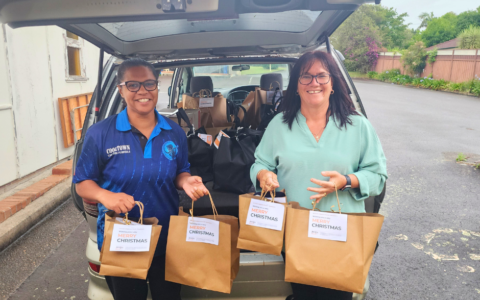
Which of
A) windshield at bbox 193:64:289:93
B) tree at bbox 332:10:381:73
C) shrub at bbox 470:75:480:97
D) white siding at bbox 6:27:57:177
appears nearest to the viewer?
white siding at bbox 6:27:57:177

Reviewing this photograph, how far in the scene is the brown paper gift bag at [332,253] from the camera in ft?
5.07

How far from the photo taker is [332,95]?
1.90 m

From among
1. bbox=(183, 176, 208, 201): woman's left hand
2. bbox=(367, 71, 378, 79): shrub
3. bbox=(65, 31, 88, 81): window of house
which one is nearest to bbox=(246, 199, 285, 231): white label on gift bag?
bbox=(183, 176, 208, 201): woman's left hand

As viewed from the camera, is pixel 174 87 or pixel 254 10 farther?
pixel 174 87

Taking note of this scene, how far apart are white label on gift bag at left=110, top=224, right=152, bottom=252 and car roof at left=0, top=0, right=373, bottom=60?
83cm

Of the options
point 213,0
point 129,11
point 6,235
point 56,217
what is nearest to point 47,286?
point 6,235

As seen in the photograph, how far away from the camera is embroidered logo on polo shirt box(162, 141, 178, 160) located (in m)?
1.79

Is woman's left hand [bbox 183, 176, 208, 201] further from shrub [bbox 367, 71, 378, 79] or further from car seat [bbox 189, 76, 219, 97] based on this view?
shrub [bbox 367, 71, 378, 79]

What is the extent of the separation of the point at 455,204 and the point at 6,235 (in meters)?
4.80

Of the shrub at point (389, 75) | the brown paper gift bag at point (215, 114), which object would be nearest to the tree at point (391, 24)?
the shrub at point (389, 75)

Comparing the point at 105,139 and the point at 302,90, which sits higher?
the point at 302,90

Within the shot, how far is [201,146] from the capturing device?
2.57 meters

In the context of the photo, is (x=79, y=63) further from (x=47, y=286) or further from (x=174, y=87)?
(x=47, y=286)

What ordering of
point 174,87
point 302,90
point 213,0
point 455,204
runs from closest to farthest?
point 213,0 → point 302,90 → point 455,204 → point 174,87
